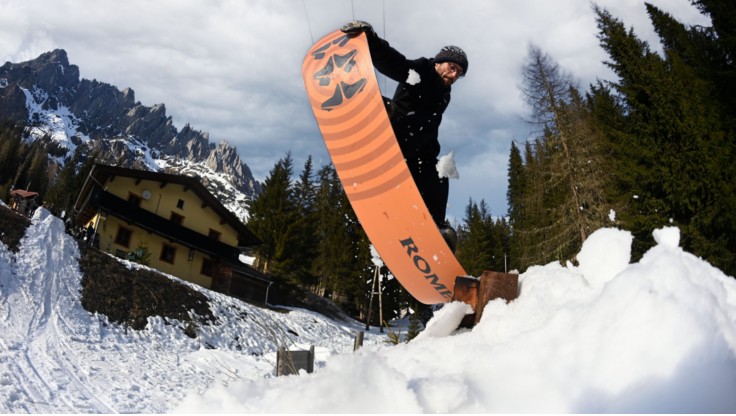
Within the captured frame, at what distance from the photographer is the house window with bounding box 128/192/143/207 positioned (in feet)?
79.7

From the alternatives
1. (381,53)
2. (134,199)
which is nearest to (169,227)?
(134,199)

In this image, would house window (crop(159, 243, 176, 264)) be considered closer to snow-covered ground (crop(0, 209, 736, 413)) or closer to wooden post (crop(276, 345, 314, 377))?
wooden post (crop(276, 345, 314, 377))

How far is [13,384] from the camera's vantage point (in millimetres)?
6844

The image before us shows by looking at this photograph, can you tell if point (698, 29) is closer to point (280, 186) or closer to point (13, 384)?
point (13, 384)

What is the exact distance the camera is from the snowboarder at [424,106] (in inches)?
143

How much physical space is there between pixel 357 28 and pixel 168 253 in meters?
24.9

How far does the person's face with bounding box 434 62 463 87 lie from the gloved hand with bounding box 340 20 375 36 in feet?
2.39

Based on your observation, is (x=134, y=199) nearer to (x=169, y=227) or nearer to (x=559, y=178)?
(x=169, y=227)

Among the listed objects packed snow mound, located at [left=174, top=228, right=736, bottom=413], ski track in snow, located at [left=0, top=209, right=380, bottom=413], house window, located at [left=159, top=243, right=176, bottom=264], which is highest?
house window, located at [left=159, top=243, right=176, bottom=264]

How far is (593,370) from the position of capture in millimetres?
1384

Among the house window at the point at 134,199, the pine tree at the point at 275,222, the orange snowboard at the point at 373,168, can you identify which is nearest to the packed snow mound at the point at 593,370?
the orange snowboard at the point at 373,168

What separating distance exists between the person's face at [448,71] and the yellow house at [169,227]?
20602 millimetres

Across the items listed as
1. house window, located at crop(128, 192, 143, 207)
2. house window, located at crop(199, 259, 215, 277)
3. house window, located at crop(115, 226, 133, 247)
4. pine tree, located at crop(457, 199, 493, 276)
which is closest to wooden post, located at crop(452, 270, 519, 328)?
house window, located at crop(115, 226, 133, 247)

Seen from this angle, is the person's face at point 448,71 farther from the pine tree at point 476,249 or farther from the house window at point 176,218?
the pine tree at point 476,249
